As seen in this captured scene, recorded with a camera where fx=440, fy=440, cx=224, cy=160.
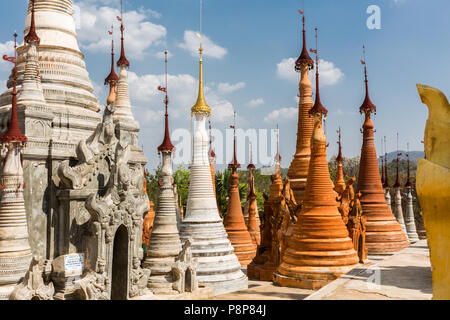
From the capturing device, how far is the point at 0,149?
1085 centimetres

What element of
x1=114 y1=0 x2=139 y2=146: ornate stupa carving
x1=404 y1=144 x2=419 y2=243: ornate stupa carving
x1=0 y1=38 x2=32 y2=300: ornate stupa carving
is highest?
x1=114 y1=0 x2=139 y2=146: ornate stupa carving

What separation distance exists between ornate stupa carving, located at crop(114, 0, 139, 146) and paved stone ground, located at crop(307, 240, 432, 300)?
8071mm

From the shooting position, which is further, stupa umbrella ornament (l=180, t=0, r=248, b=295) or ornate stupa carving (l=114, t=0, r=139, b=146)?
stupa umbrella ornament (l=180, t=0, r=248, b=295)

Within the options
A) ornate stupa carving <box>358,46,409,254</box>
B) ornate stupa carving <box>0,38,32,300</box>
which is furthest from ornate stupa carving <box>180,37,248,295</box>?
ornate stupa carving <box>358,46,409,254</box>

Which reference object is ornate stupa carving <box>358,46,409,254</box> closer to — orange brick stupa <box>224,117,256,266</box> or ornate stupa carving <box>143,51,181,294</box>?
orange brick stupa <box>224,117,256,266</box>

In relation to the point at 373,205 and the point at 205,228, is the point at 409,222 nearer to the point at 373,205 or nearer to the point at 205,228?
the point at 373,205

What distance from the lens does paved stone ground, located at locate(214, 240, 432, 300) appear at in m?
10.3

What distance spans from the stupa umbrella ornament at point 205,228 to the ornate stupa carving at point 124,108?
3.67 meters

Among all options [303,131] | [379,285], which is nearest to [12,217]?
[379,285]

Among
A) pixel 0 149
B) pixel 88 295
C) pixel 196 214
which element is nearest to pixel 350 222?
pixel 196 214

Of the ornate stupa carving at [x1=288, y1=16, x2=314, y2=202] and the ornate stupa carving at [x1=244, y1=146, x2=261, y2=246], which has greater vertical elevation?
the ornate stupa carving at [x1=288, y1=16, x2=314, y2=202]

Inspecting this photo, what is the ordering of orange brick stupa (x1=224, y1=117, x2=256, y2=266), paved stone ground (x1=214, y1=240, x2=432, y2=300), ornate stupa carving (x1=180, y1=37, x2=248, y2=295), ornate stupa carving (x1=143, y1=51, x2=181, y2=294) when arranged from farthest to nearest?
1. orange brick stupa (x1=224, y1=117, x2=256, y2=266)
2. ornate stupa carving (x1=180, y1=37, x2=248, y2=295)
3. ornate stupa carving (x1=143, y1=51, x2=181, y2=294)
4. paved stone ground (x1=214, y1=240, x2=432, y2=300)

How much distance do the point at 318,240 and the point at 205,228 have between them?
440cm
